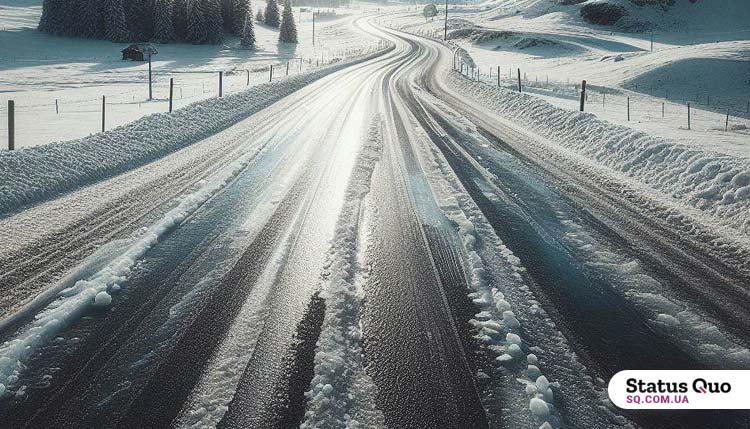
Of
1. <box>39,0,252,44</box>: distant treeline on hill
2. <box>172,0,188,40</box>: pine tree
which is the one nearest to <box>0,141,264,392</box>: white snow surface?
<box>39,0,252,44</box>: distant treeline on hill

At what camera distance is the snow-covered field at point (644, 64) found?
18.9 metres

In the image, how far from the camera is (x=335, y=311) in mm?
4820

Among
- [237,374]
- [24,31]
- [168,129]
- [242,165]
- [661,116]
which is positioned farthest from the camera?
[24,31]

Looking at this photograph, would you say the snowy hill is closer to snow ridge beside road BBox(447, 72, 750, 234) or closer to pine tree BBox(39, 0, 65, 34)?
snow ridge beside road BBox(447, 72, 750, 234)

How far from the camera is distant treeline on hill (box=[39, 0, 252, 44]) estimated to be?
62.5m

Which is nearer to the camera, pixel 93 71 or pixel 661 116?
pixel 661 116

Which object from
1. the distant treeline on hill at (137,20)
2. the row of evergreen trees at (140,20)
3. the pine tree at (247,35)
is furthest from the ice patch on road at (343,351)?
the distant treeline on hill at (137,20)

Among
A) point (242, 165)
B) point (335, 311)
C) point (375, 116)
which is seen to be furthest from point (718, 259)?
point (375, 116)

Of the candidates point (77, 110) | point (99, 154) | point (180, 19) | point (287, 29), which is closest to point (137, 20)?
point (180, 19)

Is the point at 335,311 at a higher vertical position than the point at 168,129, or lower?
lower

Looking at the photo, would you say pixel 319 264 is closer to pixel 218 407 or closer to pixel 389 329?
pixel 389 329

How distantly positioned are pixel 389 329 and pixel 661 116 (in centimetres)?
1995

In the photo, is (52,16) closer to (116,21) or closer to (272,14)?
(116,21)

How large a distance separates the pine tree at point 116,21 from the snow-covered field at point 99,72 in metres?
1.44
